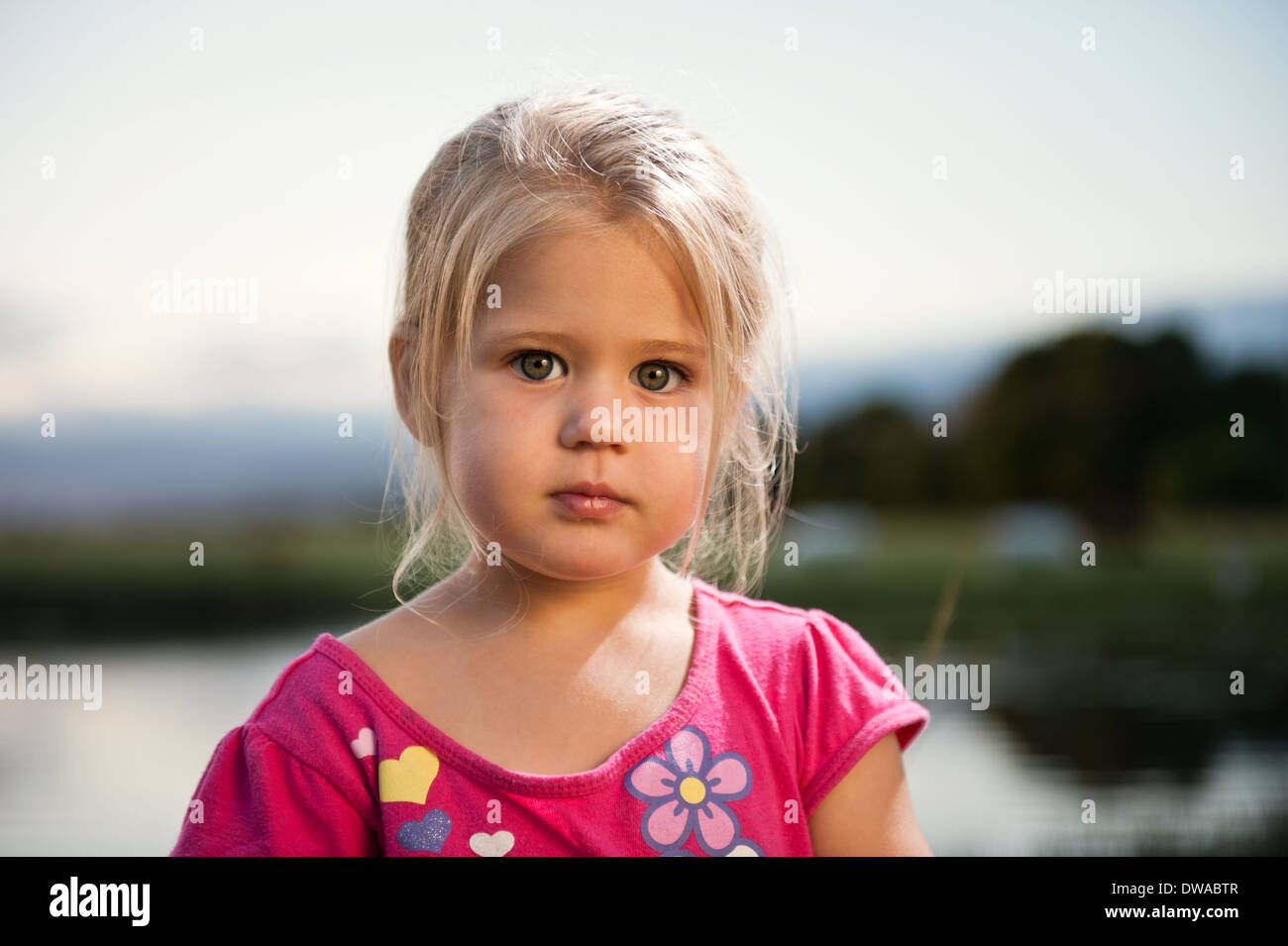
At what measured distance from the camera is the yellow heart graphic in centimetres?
113

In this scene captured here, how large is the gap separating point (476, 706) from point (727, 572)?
55 cm

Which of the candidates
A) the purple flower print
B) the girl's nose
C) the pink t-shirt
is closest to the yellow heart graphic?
the pink t-shirt

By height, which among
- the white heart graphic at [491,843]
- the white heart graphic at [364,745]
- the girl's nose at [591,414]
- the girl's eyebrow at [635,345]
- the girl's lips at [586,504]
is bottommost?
the white heart graphic at [491,843]

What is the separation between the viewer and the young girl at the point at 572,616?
1119mm

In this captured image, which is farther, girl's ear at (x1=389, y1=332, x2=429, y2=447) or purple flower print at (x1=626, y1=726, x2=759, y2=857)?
girl's ear at (x1=389, y1=332, x2=429, y2=447)

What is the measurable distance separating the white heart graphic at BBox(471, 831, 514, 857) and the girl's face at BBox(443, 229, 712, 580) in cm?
27

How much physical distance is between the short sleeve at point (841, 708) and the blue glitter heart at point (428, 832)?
0.39m

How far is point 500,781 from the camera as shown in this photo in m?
1.12

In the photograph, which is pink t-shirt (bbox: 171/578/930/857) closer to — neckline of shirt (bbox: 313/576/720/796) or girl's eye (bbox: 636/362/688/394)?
neckline of shirt (bbox: 313/576/720/796)

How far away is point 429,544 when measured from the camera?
58.0 inches

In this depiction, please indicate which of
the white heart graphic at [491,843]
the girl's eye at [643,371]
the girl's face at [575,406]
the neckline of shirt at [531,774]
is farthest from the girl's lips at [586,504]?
the white heart graphic at [491,843]

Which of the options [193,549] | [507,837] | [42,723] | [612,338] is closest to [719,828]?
[507,837]

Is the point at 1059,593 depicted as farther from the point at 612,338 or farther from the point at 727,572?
the point at 612,338

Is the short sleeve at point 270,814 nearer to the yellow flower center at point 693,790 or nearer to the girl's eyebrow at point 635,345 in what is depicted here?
the yellow flower center at point 693,790
